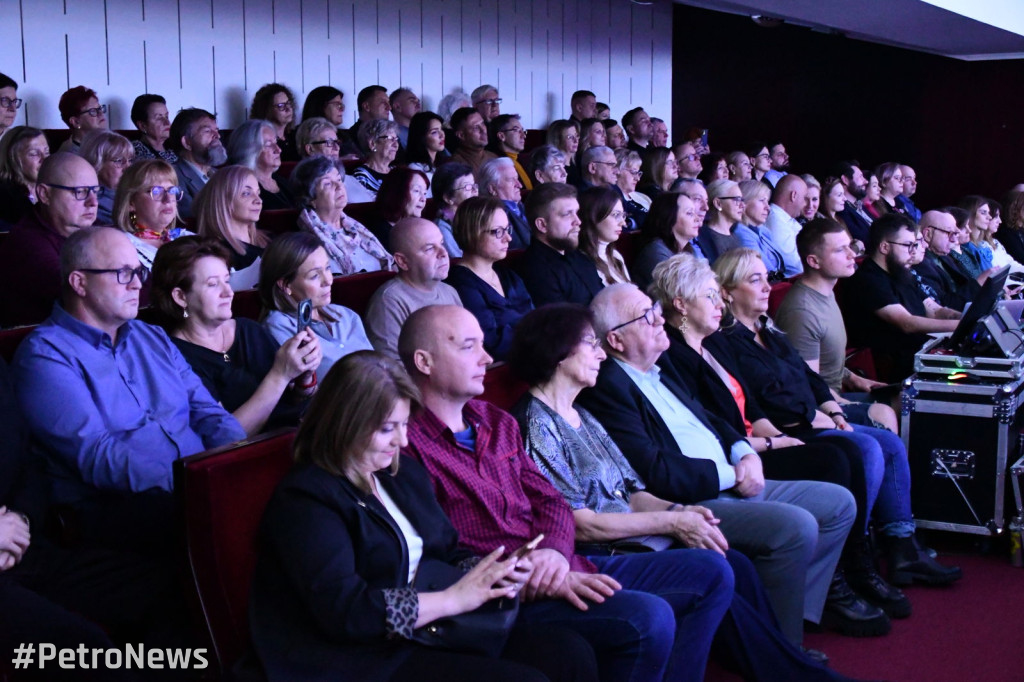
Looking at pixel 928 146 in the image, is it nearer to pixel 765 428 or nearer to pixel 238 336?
pixel 765 428

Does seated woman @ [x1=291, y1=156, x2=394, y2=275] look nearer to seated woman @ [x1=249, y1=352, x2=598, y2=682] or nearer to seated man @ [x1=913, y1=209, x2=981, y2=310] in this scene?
seated woman @ [x1=249, y1=352, x2=598, y2=682]

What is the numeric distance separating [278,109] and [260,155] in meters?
1.17

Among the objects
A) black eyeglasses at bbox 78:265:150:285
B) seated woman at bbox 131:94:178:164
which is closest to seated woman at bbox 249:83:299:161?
seated woman at bbox 131:94:178:164

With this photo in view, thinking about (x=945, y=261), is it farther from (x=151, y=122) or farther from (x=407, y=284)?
(x=151, y=122)

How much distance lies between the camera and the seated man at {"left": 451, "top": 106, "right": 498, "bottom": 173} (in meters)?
5.02

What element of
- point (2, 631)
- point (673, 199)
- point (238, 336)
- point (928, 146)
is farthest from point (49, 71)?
point (928, 146)

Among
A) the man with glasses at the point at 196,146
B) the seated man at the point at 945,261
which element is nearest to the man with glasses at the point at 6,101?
the man with glasses at the point at 196,146

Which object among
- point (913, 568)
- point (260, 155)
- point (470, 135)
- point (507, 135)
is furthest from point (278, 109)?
point (913, 568)

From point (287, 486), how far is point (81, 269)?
662mm

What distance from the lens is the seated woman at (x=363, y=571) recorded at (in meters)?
1.51

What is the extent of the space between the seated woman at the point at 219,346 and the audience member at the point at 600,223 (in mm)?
1580

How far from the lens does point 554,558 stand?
6.12 feet

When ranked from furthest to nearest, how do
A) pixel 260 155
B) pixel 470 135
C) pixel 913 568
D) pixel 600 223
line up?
pixel 470 135 < pixel 260 155 < pixel 600 223 < pixel 913 568

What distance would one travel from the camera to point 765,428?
284cm
